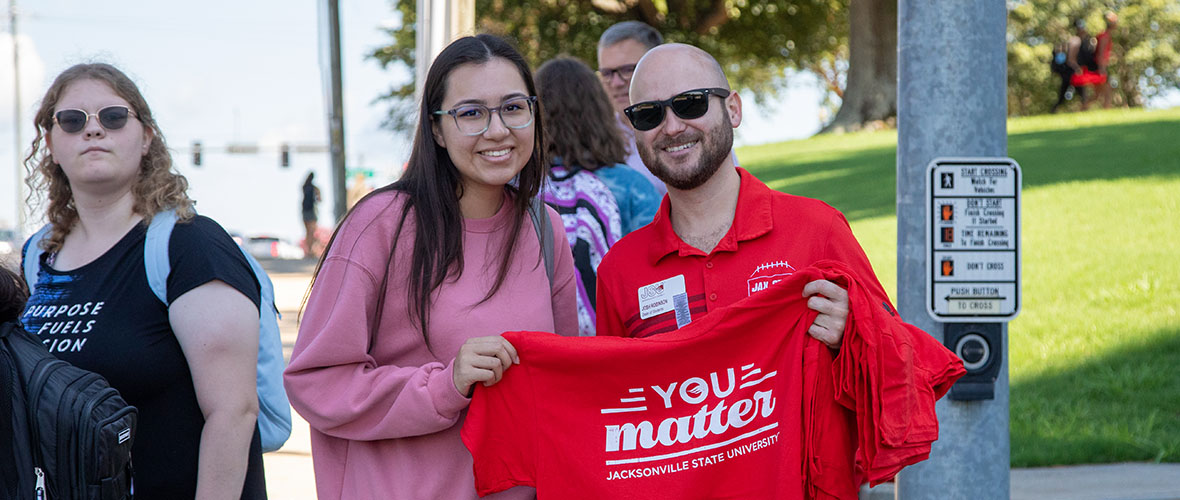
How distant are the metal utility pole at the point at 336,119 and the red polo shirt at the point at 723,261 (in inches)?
912

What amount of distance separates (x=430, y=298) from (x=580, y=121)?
193cm

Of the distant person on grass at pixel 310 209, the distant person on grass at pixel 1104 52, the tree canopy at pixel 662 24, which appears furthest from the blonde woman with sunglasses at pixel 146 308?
the distant person on grass at pixel 310 209

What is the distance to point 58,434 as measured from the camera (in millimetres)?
2654

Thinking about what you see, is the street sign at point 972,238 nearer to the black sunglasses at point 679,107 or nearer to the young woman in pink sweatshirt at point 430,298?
the black sunglasses at point 679,107

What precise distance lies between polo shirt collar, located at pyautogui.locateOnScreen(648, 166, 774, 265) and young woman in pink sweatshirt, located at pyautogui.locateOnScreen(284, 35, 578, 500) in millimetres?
336

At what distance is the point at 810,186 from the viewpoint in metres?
17.9

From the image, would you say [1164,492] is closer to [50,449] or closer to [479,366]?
[479,366]

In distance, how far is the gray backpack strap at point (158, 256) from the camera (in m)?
2.96

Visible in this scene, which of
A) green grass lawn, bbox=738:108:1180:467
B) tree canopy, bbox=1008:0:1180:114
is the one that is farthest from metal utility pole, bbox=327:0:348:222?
tree canopy, bbox=1008:0:1180:114

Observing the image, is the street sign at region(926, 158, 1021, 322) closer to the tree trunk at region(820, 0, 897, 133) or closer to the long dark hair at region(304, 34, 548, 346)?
the long dark hair at region(304, 34, 548, 346)

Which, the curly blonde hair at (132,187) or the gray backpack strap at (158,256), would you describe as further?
the curly blonde hair at (132,187)

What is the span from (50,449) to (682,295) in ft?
5.16

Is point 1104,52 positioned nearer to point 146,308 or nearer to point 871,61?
point 871,61

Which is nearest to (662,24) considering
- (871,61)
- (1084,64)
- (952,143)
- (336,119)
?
(871,61)
